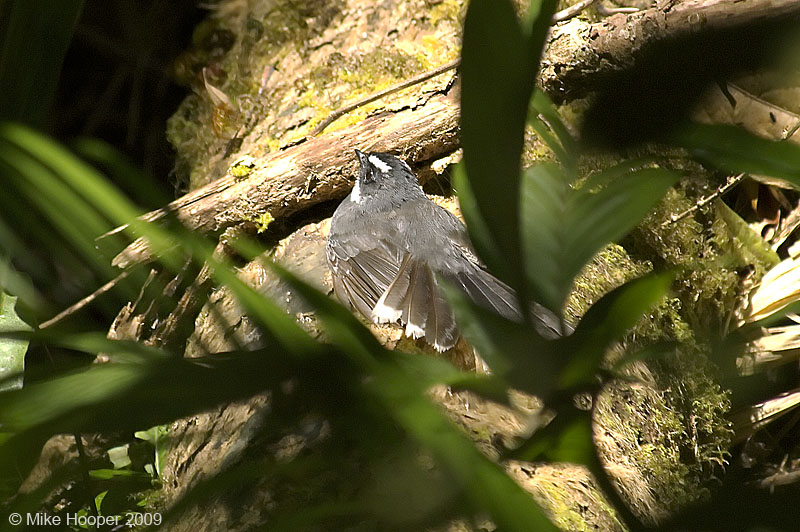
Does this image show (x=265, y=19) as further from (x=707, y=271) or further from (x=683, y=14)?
(x=707, y=271)

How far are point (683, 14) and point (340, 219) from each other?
4.68 feet

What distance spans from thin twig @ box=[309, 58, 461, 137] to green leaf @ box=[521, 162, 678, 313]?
6.61 feet

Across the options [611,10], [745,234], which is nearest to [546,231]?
[611,10]

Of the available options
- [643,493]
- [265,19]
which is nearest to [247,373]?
[643,493]

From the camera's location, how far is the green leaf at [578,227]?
27.4 inches

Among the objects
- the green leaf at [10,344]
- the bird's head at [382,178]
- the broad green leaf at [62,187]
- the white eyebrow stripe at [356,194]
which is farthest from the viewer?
the white eyebrow stripe at [356,194]

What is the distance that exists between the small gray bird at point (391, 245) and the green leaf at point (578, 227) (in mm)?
1648

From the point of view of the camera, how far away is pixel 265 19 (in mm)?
3482

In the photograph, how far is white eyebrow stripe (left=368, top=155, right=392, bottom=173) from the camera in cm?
282

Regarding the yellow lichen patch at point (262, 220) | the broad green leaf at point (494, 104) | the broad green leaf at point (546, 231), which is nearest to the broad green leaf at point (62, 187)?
the broad green leaf at point (546, 231)

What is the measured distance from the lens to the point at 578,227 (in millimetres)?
741

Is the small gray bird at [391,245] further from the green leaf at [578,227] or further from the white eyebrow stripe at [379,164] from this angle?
the green leaf at [578,227]

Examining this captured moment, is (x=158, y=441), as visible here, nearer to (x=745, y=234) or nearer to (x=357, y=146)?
(x=357, y=146)

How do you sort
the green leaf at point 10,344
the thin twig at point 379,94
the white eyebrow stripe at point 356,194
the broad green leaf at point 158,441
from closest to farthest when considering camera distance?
the green leaf at point 10,344
the broad green leaf at point 158,441
the thin twig at point 379,94
the white eyebrow stripe at point 356,194
